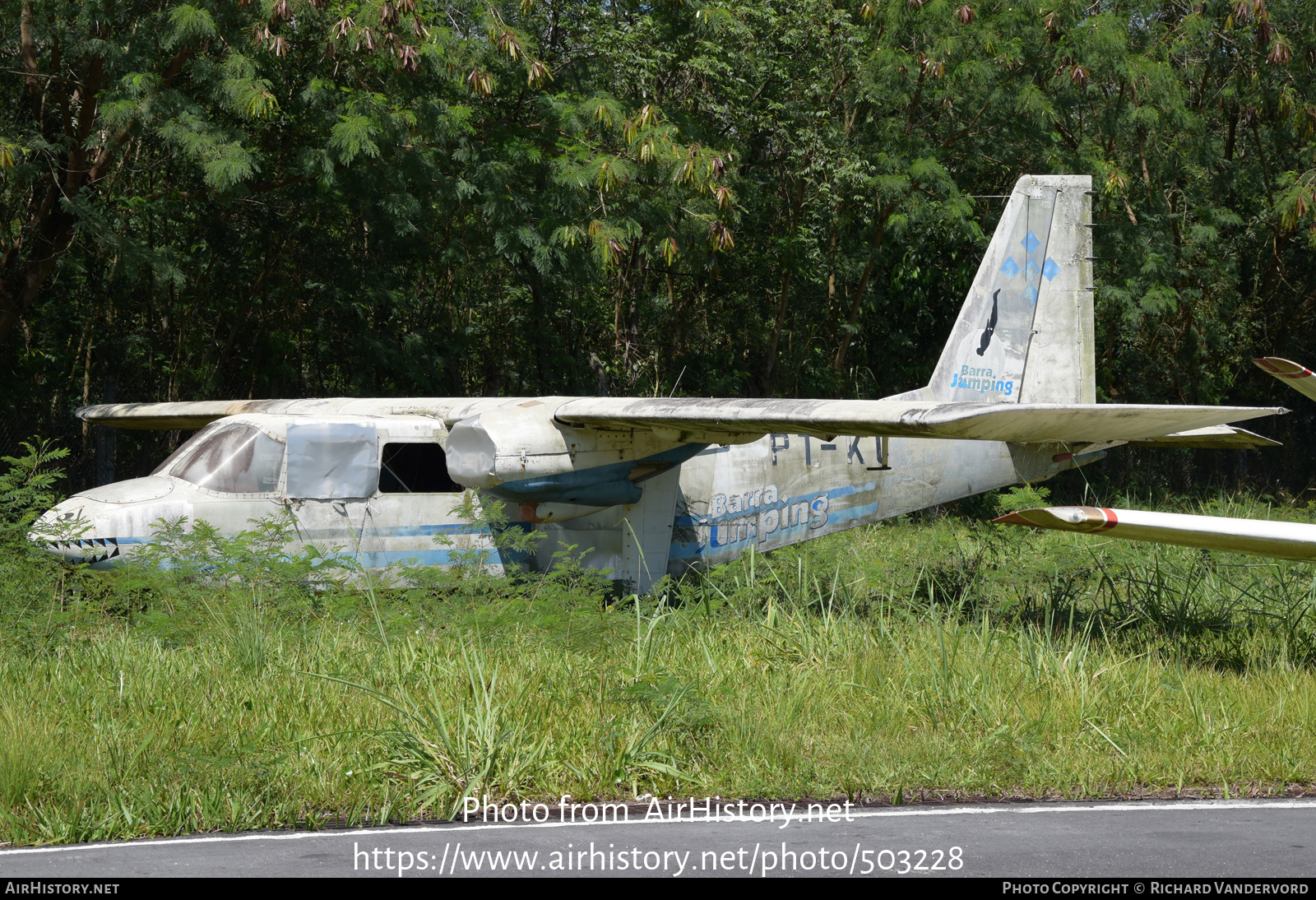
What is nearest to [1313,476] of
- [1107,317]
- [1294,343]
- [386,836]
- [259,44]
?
[1294,343]

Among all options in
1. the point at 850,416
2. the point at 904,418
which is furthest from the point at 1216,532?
the point at 850,416

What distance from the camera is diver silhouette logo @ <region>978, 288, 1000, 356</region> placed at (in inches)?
460

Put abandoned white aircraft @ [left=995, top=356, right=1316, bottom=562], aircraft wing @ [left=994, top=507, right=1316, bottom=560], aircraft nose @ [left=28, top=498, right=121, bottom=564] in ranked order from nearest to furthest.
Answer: abandoned white aircraft @ [left=995, top=356, right=1316, bottom=562]
aircraft wing @ [left=994, top=507, right=1316, bottom=560]
aircraft nose @ [left=28, top=498, right=121, bottom=564]

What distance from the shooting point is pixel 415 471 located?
32.3 ft

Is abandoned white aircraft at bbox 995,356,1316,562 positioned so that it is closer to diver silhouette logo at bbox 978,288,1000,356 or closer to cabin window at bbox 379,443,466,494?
diver silhouette logo at bbox 978,288,1000,356

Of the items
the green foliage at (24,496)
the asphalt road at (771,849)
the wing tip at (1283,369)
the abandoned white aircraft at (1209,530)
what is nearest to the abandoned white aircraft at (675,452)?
the green foliage at (24,496)

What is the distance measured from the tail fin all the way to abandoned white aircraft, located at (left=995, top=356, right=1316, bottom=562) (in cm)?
452

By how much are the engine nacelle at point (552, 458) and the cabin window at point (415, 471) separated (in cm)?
41

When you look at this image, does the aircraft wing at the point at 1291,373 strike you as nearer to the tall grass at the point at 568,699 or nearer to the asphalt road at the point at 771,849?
the tall grass at the point at 568,699

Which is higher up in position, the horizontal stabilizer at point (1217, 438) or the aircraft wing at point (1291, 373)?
the aircraft wing at point (1291, 373)

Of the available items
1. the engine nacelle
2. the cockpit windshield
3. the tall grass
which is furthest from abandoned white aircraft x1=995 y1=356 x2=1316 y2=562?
the cockpit windshield

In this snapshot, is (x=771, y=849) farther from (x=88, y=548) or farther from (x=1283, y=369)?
(x=88, y=548)

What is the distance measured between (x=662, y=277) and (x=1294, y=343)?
12.7 metres

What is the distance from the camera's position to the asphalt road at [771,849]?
4.49 metres
